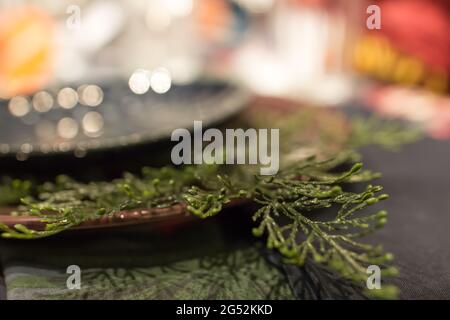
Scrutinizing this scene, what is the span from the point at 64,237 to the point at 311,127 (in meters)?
0.39

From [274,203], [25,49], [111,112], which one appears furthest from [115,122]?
[25,49]

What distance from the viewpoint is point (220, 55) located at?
1.99 metres

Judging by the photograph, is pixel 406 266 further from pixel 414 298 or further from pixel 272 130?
pixel 272 130

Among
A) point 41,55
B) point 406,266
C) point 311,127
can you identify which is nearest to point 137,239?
point 406,266

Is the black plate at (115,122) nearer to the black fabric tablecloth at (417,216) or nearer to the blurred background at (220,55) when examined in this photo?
the blurred background at (220,55)

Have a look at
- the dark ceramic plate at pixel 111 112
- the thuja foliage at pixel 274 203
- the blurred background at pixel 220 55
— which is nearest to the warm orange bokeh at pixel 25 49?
the blurred background at pixel 220 55

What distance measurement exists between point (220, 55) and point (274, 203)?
5.38 feet

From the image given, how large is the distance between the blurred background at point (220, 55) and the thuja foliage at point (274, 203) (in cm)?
9

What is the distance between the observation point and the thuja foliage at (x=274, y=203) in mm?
367

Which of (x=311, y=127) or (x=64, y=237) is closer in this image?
(x=64, y=237)

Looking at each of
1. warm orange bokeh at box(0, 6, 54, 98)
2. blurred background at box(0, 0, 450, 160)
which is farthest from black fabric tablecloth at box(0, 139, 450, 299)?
warm orange bokeh at box(0, 6, 54, 98)

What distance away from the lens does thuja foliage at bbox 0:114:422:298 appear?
37cm

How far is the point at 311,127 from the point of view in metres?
0.72

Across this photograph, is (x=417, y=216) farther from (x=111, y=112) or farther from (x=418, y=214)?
(x=111, y=112)
